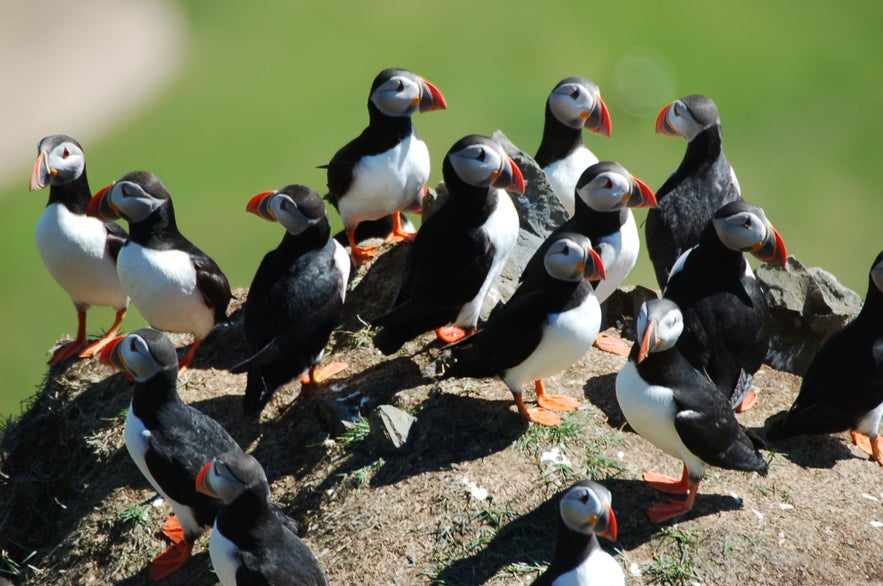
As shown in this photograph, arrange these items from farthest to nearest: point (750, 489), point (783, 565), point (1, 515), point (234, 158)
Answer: point (234, 158) → point (1, 515) → point (750, 489) → point (783, 565)

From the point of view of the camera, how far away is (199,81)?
71.7 ft

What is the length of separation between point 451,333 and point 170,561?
2134 mm

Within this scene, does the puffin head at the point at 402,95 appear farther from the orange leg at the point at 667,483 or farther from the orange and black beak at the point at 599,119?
the orange leg at the point at 667,483

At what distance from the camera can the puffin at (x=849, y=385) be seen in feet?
20.4

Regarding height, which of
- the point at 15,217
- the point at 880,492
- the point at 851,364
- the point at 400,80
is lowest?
the point at 15,217

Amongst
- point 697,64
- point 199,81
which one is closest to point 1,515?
point 199,81

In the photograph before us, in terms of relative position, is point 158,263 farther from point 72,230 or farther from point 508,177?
point 508,177

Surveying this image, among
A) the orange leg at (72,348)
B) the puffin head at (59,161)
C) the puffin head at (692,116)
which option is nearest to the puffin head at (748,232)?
the puffin head at (692,116)

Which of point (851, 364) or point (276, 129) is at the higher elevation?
point (851, 364)

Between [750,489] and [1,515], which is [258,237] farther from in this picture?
[750,489]

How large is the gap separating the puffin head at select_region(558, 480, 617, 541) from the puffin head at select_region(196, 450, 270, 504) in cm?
137

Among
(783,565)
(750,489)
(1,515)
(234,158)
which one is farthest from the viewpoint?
(234,158)

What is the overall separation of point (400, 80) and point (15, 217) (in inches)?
554

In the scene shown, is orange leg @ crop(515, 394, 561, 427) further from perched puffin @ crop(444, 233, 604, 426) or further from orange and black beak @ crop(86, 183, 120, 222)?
orange and black beak @ crop(86, 183, 120, 222)
